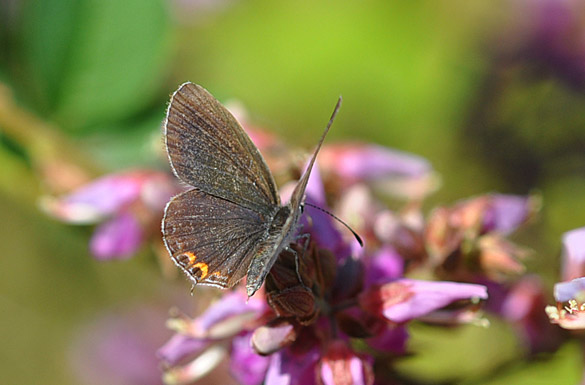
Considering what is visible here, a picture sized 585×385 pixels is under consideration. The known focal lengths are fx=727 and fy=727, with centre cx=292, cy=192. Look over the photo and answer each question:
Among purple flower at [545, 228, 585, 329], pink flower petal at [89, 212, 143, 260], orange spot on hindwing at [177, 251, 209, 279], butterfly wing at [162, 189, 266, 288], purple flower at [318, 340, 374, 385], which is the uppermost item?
purple flower at [545, 228, 585, 329]

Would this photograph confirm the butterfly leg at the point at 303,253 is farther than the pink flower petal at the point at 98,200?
No

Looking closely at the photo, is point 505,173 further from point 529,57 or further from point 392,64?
point 392,64

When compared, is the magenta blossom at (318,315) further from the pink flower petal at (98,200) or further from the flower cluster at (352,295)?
the pink flower petal at (98,200)

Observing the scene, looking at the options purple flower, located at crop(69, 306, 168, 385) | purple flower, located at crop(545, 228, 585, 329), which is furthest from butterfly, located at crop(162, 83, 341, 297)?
purple flower, located at crop(69, 306, 168, 385)

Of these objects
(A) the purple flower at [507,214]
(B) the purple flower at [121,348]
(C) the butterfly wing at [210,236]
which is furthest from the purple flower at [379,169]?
(B) the purple flower at [121,348]

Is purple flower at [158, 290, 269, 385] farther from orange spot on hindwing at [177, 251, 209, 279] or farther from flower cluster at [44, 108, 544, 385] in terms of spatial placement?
orange spot on hindwing at [177, 251, 209, 279]

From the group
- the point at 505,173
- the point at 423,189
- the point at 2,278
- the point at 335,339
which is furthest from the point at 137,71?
the point at 2,278

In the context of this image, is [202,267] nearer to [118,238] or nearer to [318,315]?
[318,315]
